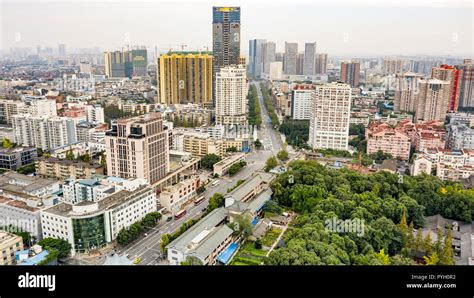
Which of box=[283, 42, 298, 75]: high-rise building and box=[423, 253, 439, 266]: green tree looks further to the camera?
box=[283, 42, 298, 75]: high-rise building

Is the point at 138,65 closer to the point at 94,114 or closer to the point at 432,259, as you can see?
the point at 94,114

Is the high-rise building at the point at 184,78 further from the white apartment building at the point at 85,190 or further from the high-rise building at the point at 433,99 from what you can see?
the white apartment building at the point at 85,190

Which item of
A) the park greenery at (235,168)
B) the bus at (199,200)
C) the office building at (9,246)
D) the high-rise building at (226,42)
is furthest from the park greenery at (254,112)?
the office building at (9,246)

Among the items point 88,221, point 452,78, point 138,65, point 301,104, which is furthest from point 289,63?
point 88,221

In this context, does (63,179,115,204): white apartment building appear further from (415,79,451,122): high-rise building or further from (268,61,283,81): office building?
(268,61,283,81): office building

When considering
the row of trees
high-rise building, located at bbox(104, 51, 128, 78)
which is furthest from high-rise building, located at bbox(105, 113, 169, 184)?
high-rise building, located at bbox(104, 51, 128, 78)

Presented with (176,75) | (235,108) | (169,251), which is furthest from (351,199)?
(176,75)
